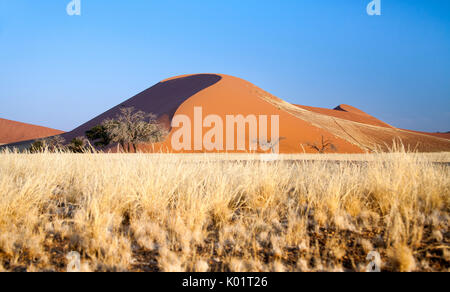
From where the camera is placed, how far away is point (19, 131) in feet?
343

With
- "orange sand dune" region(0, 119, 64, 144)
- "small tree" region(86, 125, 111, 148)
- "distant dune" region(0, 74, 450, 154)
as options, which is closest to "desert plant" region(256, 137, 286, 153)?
"distant dune" region(0, 74, 450, 154)

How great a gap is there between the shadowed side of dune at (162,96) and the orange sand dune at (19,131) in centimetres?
5165

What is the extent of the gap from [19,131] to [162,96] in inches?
2826

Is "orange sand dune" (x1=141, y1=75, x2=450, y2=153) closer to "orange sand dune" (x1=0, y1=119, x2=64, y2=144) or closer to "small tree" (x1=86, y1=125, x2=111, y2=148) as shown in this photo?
"small tree" (x1=86, y1=125, x2=111, y2=148)

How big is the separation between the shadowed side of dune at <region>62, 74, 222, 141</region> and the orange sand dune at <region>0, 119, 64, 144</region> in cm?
5165

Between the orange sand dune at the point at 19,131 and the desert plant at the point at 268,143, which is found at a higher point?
the orange sand dune at the point at 19,131

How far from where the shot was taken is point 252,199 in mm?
4430

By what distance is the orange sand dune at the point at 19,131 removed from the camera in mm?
99812

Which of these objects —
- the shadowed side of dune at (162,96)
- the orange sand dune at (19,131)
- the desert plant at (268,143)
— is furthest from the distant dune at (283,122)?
the orange sand dune at (19,131)

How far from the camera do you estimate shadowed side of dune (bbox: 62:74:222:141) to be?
57.9 metres

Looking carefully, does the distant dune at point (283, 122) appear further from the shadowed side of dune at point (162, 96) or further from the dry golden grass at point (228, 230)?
the dry golden grass at point (228, 230)

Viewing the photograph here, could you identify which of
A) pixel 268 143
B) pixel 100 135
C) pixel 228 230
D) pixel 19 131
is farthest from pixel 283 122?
pixel 19 131

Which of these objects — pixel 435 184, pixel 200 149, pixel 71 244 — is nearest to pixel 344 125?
pixel 200 149

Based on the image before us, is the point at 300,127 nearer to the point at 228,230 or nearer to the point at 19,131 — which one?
the point at 228,230
